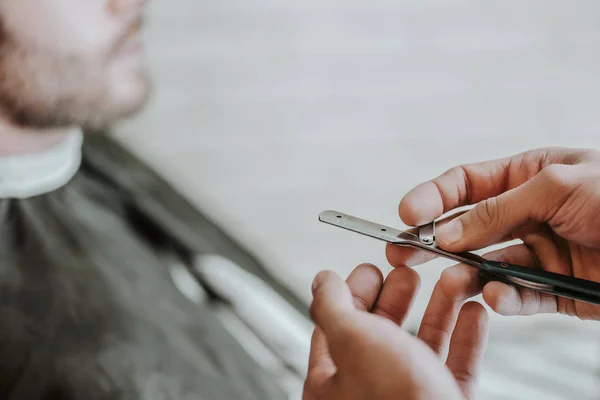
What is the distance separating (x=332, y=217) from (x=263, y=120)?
0.62 m

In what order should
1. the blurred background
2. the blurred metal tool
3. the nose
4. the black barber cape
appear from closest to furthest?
the blurred metal tool
the black barber cape
the nose
the blurred background

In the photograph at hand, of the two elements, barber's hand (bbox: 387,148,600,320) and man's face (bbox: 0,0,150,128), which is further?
man's face (bbox: 0,0,150,128)

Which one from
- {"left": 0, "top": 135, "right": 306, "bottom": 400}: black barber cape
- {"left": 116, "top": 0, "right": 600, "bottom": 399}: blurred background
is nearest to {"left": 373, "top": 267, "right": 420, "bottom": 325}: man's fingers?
{"left": 0, "top": 135, "right": 306, "bottom": 400}: black barber cape

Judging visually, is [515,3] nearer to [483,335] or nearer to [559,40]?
[559,40]

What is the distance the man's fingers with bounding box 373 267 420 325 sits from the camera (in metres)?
0.63

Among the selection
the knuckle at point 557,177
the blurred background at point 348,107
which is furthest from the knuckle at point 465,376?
the blurred background at point 348,107

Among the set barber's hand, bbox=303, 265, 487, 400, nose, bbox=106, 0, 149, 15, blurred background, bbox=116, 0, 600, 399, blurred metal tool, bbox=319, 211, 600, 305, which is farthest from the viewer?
blurred background, bbox=116, 0, 600, 399

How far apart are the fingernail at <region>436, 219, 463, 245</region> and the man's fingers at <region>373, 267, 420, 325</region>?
0.23ft

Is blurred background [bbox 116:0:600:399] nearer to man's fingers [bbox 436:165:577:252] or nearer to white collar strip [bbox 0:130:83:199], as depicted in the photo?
white collar strip [bbox 0:130:83:199]

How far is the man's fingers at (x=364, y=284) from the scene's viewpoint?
625mm

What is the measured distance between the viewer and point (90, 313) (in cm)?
78

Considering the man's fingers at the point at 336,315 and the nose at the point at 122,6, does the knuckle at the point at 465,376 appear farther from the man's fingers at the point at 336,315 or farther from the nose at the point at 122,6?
the nose at the point at 122,6

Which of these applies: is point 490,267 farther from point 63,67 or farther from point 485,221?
point 63,67

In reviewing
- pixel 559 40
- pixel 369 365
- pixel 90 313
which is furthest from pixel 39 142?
pixel 559 40
